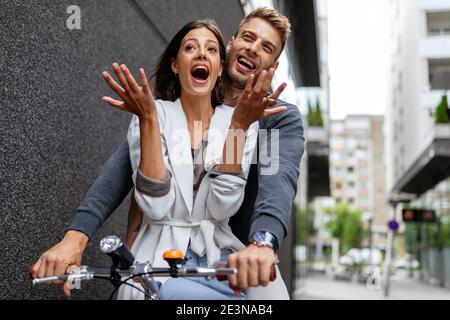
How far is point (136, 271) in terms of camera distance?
147 centimetres

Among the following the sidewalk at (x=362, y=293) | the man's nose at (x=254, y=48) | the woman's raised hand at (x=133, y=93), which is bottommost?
the sidewalk at (x=362, y=293)

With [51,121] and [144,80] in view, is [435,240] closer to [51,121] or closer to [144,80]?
[51,121]

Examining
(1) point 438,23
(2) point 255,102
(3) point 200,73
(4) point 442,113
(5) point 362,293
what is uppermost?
(1) point 438,23

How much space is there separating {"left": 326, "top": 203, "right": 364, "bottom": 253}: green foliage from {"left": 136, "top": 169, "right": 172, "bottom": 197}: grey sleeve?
68301 millimetres

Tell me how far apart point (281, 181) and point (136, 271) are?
0.46 metres

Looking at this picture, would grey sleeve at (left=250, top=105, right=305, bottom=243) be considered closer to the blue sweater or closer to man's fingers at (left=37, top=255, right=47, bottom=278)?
the blue sweater

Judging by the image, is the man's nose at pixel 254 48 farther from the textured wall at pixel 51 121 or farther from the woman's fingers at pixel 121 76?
the textured wall at pixel 51 121

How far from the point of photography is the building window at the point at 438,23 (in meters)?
22.5

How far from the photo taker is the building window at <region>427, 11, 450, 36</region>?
22.5 metres

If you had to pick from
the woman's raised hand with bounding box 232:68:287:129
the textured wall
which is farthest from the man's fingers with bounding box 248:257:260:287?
the textured wall

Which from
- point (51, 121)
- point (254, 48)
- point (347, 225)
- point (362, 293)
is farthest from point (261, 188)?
point (347, 225)

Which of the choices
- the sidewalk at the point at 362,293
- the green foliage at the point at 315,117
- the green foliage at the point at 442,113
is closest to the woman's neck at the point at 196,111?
the sidewalk at the point at 362,293

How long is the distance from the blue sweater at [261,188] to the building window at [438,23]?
22571 millimetres

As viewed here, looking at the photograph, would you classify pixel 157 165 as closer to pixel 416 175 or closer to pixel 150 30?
pixel 150 30
